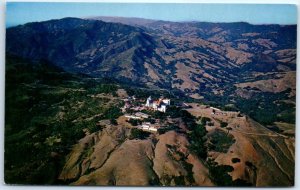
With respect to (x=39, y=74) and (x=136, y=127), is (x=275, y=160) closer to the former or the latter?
(x=136, y=127)

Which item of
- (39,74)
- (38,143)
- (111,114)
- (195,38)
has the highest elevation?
(195,38)

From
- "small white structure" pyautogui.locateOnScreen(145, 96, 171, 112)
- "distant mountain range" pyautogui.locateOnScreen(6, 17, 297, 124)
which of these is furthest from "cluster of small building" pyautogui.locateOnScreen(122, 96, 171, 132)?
"distant mountain range" pyautogui.locateOnScreen(6, 17, 297, 124)

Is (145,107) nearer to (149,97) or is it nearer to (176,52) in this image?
(149,97)

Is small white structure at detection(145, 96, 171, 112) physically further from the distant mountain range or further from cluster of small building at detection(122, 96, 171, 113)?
the distant mountain range

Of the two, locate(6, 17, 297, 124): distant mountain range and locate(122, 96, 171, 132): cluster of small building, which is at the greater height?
locate(6, 17, 297, 124): distant mountain range

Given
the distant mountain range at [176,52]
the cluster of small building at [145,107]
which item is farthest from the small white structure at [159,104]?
the distant mountain range at [176,52]

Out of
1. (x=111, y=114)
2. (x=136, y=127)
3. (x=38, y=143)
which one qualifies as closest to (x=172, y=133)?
(x=136, y=127)

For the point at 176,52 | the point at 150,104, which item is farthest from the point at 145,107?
the point at 176,52
